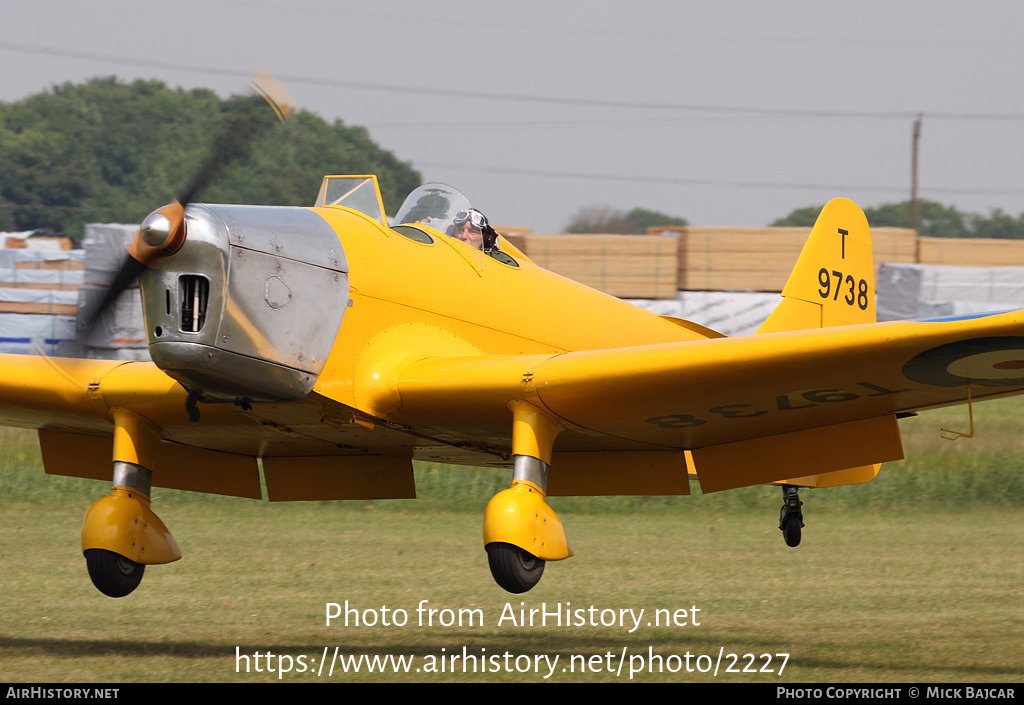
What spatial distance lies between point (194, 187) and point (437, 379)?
5.77 ft

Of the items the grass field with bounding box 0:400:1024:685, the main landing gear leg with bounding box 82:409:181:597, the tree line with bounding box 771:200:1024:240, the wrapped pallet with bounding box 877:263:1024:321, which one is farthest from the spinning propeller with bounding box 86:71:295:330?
the tree line with bounding box 771:200:1024:240

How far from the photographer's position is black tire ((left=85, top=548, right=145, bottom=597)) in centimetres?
A: 767

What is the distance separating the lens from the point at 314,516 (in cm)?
1655

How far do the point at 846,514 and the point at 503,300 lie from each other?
1118 centimetres

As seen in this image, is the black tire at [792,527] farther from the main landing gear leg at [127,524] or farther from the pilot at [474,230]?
the main landing gear leg at [127,524]

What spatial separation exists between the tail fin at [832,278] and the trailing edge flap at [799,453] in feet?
6.60

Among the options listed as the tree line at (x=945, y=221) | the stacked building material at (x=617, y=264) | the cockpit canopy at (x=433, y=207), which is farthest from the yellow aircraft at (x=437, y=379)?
the tree line at (x=945, y=221)

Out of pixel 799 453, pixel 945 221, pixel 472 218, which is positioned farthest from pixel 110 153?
pixel 945 221

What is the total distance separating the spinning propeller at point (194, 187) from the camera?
19.5 feet

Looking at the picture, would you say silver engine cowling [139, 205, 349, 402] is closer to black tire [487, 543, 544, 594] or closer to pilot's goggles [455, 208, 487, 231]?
pilot's goggles [455, 208, 487, 231]

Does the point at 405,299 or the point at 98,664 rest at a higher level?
the point at 405,299

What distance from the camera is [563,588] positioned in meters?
11.4
